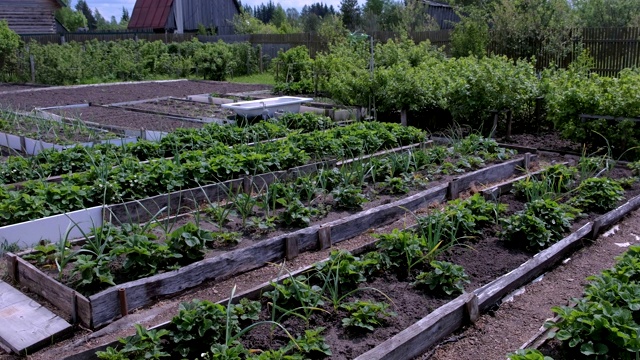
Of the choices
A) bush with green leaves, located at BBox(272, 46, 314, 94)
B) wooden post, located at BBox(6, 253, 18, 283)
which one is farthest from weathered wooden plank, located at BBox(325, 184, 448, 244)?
bush with green leaves, located at BBox(272, 46, 314, 94)

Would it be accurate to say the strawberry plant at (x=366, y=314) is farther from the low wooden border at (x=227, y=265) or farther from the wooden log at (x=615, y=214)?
the wooden log at (x=615, y=214)

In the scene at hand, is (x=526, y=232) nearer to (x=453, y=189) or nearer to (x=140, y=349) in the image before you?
(x=453, y=189)

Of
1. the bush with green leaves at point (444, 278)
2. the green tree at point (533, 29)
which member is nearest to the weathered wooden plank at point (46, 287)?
the bush with green leaves at point (444, 278)

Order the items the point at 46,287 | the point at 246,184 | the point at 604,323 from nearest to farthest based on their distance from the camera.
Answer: the point at 604,323
the point at 46,287
the point at 246,184

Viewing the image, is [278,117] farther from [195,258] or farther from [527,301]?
[527,301]

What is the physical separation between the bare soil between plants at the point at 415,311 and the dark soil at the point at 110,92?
411 inches

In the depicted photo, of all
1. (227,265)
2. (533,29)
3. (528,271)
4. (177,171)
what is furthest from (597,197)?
(533,29)

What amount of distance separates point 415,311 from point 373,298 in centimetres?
30

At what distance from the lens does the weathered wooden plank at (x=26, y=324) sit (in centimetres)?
366

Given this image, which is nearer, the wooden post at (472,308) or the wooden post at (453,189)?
the wooden post at (472,308)

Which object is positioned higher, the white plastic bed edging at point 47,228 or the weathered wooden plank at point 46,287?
the white plastic bed edging at point 47,228

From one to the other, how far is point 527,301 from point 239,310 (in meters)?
1.99

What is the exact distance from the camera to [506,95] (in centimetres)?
924

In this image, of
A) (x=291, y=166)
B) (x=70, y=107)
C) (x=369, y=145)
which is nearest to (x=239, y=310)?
(x=291, y=166)
